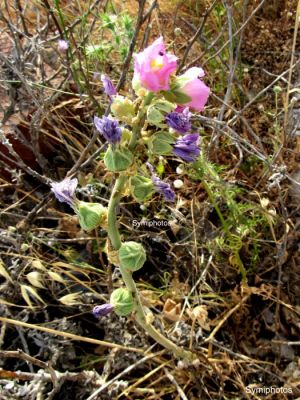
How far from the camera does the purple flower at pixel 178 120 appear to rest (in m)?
1.01

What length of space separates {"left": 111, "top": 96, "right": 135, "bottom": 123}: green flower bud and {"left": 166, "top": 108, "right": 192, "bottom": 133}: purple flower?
80 millimetres

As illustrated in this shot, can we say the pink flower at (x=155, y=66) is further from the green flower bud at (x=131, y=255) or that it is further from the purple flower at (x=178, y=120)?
the green flower bud at (x=131, y=255)

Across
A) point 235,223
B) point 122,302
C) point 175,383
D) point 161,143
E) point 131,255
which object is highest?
point 161,143

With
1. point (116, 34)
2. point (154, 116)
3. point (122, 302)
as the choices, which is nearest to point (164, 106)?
point (154, 116)

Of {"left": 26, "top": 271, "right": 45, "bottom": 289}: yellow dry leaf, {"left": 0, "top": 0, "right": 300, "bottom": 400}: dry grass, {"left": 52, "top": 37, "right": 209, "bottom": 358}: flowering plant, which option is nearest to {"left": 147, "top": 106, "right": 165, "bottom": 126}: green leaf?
{"left": 52, "top": 37, "right": 209, "bottom": 358}: flowering plant

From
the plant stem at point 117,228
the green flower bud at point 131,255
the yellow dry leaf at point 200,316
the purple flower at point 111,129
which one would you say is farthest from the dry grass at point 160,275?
the purple flower at point 111,129

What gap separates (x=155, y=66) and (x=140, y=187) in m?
0.26

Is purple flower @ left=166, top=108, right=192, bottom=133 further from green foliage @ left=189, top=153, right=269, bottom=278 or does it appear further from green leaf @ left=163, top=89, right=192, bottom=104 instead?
green foliage @ left=189, top=153, right=269, bottom=278

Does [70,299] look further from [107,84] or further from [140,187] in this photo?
[107,84]

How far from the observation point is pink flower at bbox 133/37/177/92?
0.94m

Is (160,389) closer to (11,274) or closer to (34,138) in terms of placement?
(11,274)

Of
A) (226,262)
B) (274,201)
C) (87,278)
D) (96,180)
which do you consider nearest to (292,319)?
(226,262)

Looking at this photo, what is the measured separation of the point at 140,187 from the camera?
110cm

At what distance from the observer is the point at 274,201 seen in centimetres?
194
